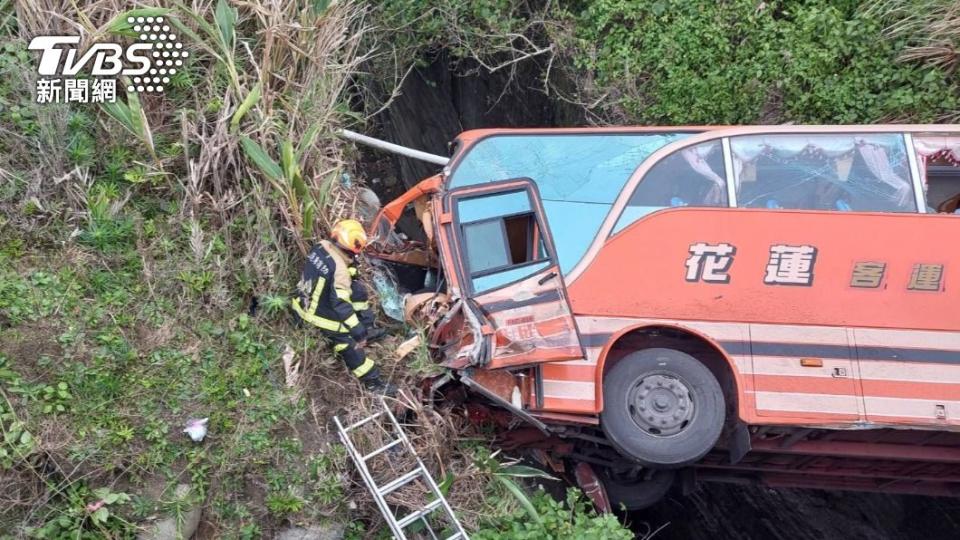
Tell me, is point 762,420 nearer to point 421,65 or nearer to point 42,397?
A: point 42,397

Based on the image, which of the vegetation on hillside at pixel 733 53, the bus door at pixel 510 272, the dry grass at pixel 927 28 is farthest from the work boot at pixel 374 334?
the dry grass at pixel 927 28

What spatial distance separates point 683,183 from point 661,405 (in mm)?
1444

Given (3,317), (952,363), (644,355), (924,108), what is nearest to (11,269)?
(3,317)

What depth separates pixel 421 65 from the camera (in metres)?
8.99

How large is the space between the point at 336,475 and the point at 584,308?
198 cm

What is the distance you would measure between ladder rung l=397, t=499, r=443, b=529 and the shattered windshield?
1.70 meters

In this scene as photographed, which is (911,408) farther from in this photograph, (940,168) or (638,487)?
(638,487)

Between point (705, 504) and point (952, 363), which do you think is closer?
point (952, 363)

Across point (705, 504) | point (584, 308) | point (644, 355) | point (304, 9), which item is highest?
point (304, 9)

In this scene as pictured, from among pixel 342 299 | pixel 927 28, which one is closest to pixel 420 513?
pixel 342 299

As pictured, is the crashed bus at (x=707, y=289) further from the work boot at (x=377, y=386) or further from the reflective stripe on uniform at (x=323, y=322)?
the reflective stripe on uniform at (x=323, y=322)

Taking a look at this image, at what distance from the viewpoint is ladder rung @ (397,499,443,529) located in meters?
5.28

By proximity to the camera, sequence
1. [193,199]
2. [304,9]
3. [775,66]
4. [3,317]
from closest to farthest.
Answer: [3,317], [193,199], [304,9], [775,66]

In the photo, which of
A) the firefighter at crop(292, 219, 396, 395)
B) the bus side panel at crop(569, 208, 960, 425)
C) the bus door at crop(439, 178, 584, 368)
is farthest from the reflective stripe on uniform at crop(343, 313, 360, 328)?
the bus side panel at crop(569, 208, 960, 425)
